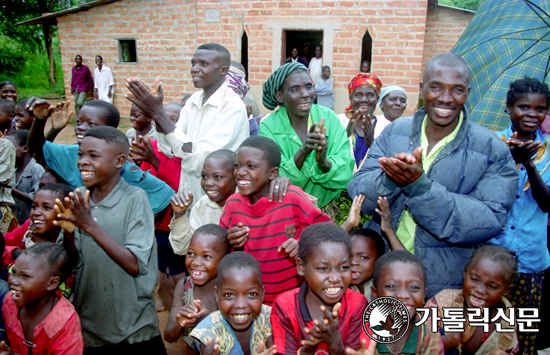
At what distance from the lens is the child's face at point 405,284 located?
186 cm

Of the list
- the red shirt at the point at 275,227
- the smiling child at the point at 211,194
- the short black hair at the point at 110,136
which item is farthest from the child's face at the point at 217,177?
the short black hair at the point at 110,136

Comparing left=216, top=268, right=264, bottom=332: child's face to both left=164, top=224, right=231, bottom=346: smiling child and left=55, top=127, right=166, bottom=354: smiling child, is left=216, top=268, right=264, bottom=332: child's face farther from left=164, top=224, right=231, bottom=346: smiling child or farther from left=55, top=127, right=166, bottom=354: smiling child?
left=55, top=127, right=166, bottom=354: smiling child

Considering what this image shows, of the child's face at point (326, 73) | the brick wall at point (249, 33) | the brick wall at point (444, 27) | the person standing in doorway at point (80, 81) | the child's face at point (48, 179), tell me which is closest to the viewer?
the child's face at point (48, 179)

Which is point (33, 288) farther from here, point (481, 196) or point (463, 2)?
→ point (463, 2)

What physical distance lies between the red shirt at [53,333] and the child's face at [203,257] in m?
0.60

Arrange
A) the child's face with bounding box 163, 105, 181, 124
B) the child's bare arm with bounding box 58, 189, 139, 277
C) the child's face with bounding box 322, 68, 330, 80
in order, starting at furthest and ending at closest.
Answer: the child's face with bounding box 322, 68, 330, 80 → the child's face with bounding box 163, 105, 181, 124 → the child's bare arm with bounding box 58, 189, 139, 277

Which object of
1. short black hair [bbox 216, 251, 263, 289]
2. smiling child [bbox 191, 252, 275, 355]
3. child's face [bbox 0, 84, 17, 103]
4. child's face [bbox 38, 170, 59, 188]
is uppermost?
child's face [bbox 0, 84, 17, 103]

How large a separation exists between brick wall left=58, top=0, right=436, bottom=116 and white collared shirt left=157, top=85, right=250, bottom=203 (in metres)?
5.55

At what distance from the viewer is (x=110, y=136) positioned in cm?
220

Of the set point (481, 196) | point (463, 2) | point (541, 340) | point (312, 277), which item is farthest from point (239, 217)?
point (463, 2)

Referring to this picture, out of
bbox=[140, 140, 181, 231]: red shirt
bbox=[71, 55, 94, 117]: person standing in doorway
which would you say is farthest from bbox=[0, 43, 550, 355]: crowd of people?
bbox=[71, 55, 94, 117]: person standing in doorway

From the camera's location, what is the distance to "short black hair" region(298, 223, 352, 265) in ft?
5.86

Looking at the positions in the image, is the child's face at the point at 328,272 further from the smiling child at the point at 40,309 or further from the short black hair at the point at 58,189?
the short black hair at the point at 58,189

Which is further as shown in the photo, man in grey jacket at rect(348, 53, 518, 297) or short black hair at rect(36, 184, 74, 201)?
short black hair at rect(36, 184, 74, 201)
